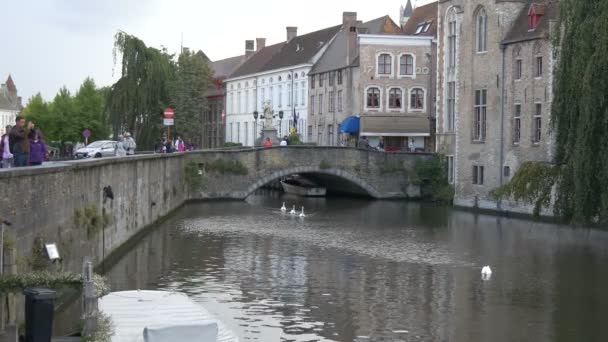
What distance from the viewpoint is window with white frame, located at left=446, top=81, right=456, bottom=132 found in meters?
50.8

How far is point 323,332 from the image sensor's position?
716 inches

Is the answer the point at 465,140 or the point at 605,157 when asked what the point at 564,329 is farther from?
the point at 465,140

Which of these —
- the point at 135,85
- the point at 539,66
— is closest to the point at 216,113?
the point at 135,85

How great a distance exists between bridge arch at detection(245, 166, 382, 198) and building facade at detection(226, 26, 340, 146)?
14.1m

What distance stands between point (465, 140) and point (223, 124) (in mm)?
46285

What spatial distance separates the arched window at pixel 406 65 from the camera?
2525 inches

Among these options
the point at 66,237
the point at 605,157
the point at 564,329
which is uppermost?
the point at 605,157

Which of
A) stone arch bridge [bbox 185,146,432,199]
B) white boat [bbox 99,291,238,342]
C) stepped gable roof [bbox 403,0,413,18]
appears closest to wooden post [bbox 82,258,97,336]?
white boat [bbox 99,291,238,342]

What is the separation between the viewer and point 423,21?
67125 mm

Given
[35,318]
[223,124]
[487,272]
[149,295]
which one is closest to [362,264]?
[487,272]

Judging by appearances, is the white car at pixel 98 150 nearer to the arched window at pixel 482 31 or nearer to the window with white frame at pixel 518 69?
the arched window at pixel 482 31

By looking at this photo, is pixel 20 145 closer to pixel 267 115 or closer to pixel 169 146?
pixel 169 146

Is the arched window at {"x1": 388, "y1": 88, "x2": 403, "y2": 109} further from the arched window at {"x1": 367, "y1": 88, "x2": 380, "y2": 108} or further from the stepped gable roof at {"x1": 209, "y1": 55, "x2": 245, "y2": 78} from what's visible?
the stepped gable roof at {"x1": 209, "y1": 55, "x2": 245, "y2": 78}

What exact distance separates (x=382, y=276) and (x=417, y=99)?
40.1 metres
